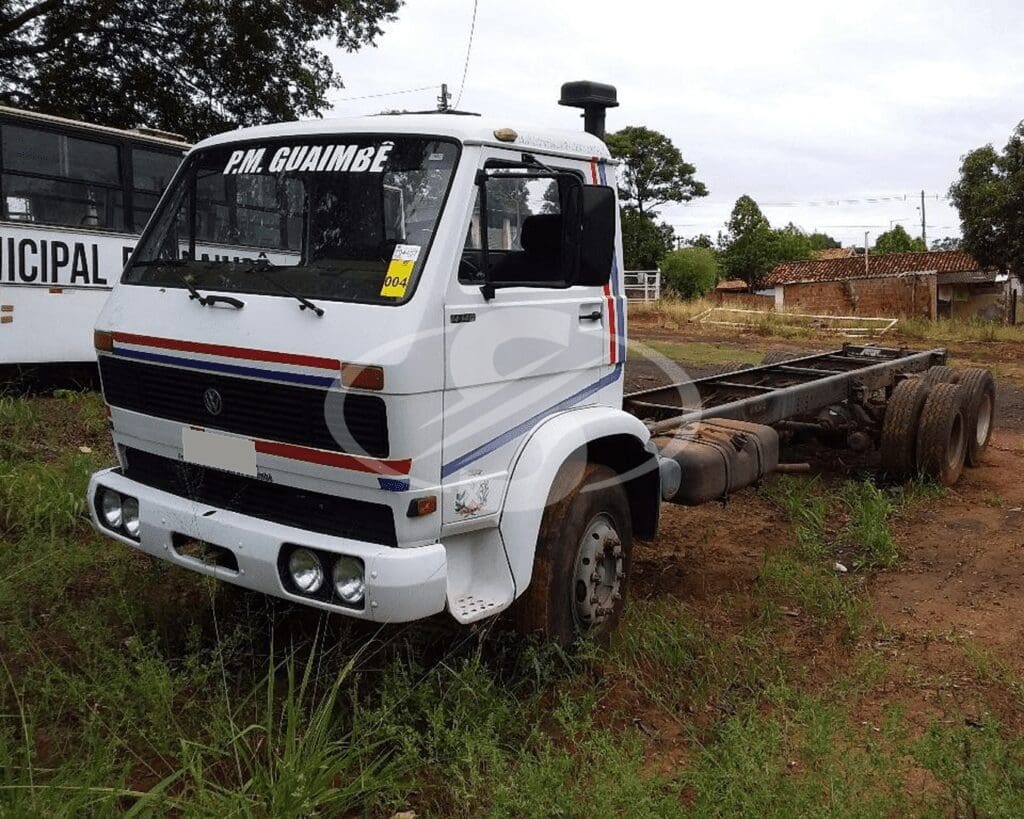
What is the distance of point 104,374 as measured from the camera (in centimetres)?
388

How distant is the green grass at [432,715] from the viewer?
9.52 feet

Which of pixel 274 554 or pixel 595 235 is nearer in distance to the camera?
pixel 274 554

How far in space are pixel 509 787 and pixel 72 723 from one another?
1603 mm

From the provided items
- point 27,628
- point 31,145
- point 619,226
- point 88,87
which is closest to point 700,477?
point 619,226

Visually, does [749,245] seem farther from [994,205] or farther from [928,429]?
[928,429]

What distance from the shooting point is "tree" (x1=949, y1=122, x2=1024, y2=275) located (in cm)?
2280

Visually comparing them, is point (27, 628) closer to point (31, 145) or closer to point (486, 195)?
point (486, 195)

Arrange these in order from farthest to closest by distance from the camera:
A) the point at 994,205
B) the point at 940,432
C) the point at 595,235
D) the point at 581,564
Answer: the point at 994,205 → the point at 940,432 → the point at 581,564 → the point at 595,235

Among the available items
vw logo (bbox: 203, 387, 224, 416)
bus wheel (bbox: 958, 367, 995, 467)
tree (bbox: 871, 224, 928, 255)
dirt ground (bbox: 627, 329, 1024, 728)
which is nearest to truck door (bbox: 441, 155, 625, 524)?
vw logo (bbox: 203, 387, 224, 416)

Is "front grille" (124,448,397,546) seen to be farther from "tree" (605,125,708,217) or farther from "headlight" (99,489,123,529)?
"tree" (605,125,708,217)

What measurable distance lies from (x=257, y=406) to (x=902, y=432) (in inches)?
201

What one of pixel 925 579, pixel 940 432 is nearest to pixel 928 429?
pixel 940 432

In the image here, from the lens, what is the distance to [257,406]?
3314 millimetres

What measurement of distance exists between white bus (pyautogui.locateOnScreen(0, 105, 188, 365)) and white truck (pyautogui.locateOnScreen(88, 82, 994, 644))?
5.22 m
